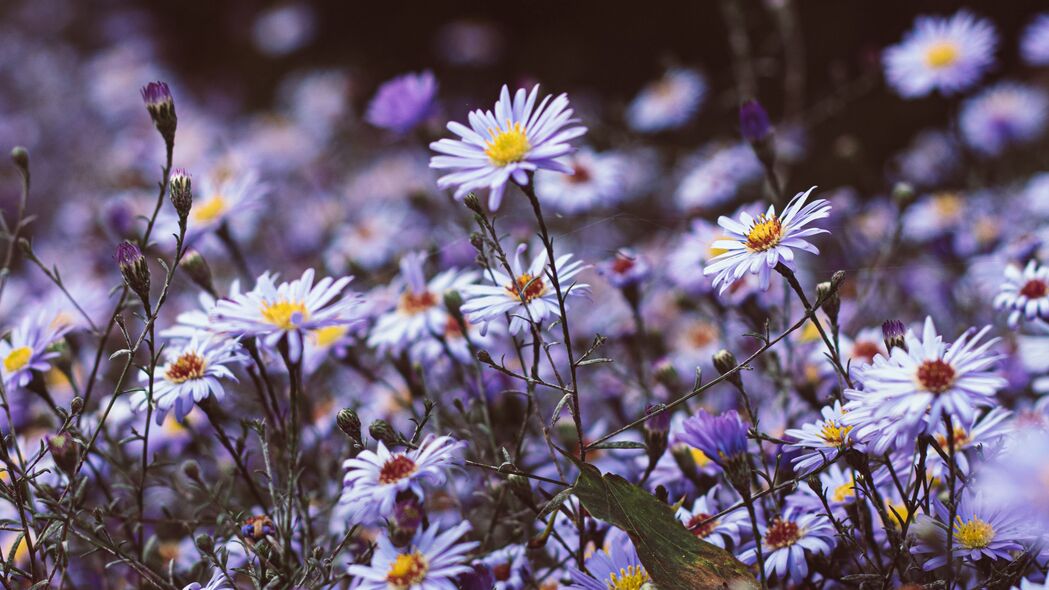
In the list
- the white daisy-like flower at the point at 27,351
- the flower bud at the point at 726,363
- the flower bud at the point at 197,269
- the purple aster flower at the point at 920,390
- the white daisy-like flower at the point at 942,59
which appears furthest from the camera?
the white daisy-like flower at the point at 942,59

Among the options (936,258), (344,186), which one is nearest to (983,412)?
(936,258)

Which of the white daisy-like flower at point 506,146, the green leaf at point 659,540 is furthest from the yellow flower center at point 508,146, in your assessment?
the green leaf at point 659,540

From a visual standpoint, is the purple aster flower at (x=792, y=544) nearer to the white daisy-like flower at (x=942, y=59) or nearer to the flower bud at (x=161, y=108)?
the flower bud at (x=161, y=108)

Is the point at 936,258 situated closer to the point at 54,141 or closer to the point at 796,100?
the point at 796,100

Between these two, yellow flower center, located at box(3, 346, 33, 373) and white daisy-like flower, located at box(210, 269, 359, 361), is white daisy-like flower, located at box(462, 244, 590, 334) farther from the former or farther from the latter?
yellow flower center, located at box(3, 346, 33, 373)

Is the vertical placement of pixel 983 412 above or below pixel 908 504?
above

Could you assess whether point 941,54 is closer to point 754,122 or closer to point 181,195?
point 754,122
